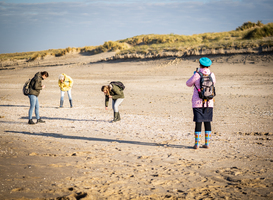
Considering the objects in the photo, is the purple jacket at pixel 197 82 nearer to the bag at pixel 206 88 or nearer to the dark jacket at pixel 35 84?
the bag at pixel 206 88

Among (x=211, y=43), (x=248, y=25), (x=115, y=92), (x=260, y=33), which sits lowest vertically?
(x=115, y=92)

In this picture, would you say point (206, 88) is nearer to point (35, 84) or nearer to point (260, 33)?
point (35, 84)

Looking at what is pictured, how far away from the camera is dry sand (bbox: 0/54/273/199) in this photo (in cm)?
401

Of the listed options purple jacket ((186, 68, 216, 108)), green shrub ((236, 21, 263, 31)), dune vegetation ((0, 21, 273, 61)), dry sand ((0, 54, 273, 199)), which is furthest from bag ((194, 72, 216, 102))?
green shrub ((236, 21, 263, 31))

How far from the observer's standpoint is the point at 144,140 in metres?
6.99

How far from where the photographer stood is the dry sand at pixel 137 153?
4012 mm

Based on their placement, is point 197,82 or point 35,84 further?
point 35,84

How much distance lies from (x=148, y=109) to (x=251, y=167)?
7.25 m

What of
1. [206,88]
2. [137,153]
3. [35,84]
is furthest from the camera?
[35,84]

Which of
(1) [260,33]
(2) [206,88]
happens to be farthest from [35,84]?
(1) [260,33]

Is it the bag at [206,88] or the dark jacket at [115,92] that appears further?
the dark jacket at [115,92]

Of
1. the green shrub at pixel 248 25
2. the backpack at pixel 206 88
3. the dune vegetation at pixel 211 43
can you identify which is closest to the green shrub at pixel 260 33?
the dune vegetation at pixel 211 43

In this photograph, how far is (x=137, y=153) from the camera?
5844 mm

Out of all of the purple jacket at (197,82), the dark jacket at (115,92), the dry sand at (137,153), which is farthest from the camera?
the dark jacket at (115,92)
